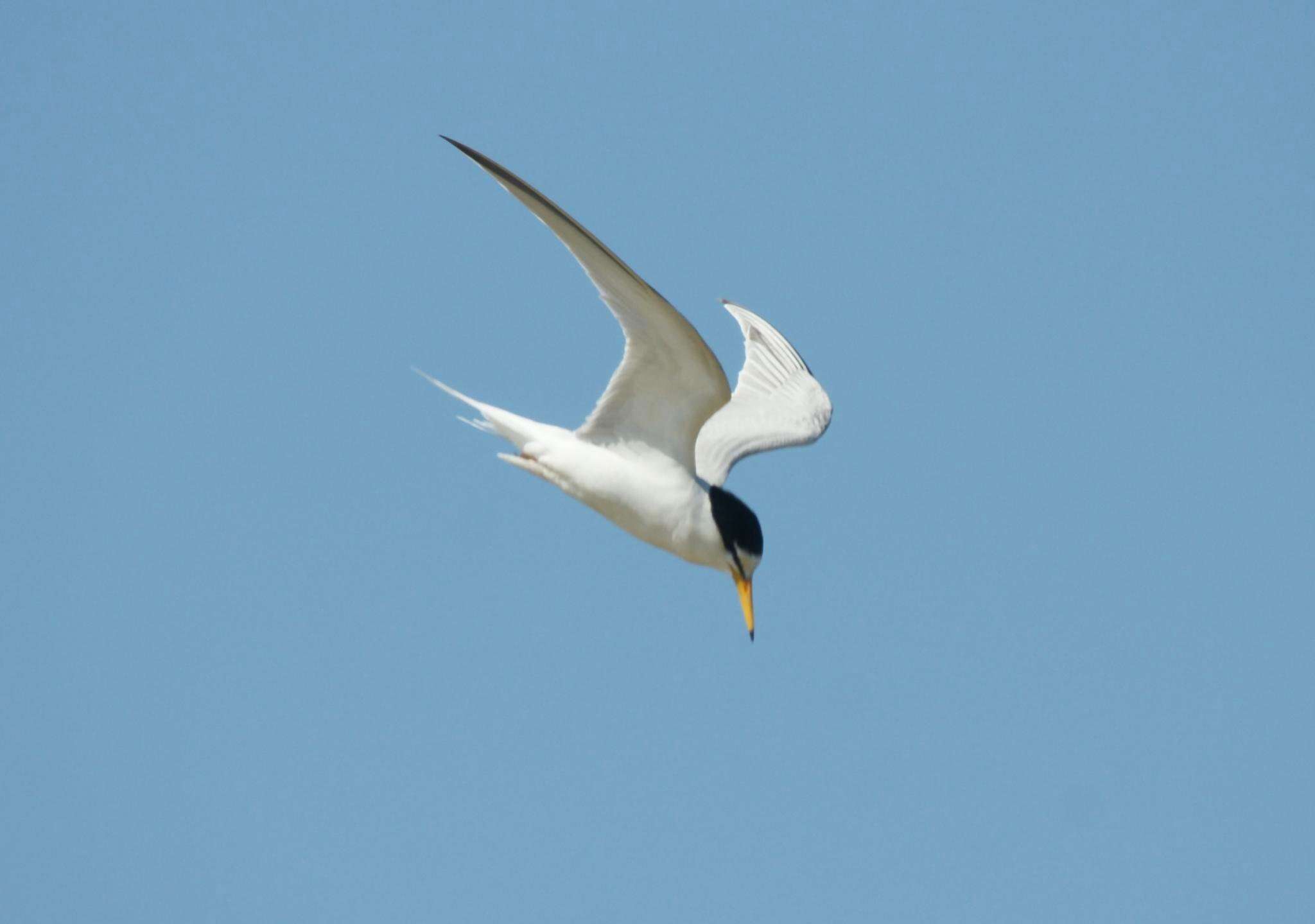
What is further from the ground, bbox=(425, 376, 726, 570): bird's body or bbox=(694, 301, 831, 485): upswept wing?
bbox=(694, 301, 831, 485): upswept wing

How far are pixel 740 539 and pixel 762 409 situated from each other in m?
1.87

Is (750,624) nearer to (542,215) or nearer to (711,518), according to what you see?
(711,518)

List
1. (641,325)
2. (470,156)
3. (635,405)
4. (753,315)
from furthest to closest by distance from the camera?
(753,315) < (635,405) < (641,325) < (470,156)

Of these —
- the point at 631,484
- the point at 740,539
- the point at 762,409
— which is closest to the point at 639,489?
the point at 631,484

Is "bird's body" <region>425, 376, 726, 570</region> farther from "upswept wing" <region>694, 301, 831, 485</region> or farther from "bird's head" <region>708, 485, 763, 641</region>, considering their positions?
"upswept wing" <region>694, 301, 831, 485</region>

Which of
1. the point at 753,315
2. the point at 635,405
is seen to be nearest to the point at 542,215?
the point at 635,405

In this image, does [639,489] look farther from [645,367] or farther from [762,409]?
[762,409]

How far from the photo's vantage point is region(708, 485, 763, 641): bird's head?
8.12 metres

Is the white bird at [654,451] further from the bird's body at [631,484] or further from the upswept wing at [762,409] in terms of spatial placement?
the upswept wing at [762,409]

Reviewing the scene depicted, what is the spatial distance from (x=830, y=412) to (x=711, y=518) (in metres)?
1.97

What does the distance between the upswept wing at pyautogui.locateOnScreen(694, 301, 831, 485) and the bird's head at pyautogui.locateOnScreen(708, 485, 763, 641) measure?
455 mm

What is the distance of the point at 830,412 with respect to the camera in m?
9.88

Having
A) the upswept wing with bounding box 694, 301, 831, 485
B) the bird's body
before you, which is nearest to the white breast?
the bird's body

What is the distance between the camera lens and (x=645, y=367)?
7.87 meters
